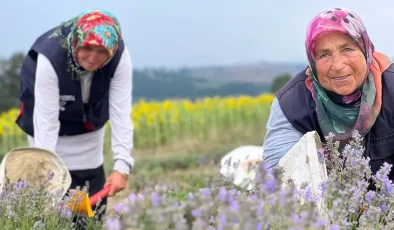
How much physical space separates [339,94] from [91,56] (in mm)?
1533

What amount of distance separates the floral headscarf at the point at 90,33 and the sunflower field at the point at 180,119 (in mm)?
6980

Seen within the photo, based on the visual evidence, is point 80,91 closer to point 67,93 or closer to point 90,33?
point 67,93

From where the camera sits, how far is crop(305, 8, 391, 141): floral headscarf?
8.98 ft

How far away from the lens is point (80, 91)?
3.98m

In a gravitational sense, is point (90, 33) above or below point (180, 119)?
above

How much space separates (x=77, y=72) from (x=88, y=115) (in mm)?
447

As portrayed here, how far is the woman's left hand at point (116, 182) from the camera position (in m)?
3.73

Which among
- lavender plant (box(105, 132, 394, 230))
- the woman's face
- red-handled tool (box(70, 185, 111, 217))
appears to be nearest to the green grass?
red-handled tool (box(70, 185, 111, 217))

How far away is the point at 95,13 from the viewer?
3783mm

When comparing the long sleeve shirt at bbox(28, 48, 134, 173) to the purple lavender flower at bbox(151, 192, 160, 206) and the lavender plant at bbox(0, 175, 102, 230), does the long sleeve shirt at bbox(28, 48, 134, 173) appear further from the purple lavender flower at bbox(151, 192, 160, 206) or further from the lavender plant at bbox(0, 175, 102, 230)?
the purple lavender flower at bbox(151, 192, 160, 206)

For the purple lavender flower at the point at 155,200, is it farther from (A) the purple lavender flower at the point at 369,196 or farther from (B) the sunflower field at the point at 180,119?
(B) the sunflower field at the point at 180,119

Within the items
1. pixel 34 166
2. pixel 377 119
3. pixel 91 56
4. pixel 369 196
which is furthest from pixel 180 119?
pixel 369 196

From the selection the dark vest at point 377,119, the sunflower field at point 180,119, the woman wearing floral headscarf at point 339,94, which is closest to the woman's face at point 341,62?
the woman wearing floral headscarf at point 339,94

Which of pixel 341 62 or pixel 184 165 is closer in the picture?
pixel 341 62
